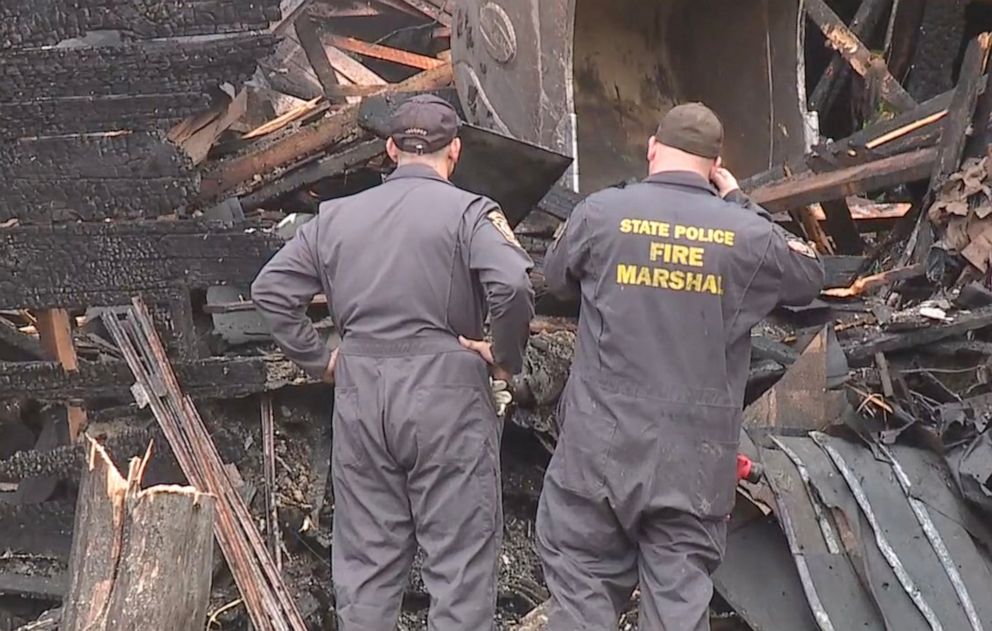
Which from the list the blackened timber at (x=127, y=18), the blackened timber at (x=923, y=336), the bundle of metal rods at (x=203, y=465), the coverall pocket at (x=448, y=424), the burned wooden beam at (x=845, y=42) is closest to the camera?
the coverall pocket at (x=448, y=424)

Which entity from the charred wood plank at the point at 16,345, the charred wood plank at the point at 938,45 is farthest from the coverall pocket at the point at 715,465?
the charred wood plank at the point at 938,45

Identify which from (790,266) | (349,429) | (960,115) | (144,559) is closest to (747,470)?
(790,266)

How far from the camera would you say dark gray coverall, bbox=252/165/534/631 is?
9.47 feet

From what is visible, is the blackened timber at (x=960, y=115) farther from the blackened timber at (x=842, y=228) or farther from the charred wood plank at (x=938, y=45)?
the charred wood plank at (x=938, y=45)

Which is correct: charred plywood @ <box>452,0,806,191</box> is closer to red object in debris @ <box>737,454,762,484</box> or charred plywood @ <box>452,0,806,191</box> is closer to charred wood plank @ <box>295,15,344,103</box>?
charred wood plank @ <box>295,15,344,103</box>

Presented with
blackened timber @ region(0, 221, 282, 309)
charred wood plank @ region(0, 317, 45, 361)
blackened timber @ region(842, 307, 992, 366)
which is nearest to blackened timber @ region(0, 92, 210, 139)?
blackened timber @ region(0, 221, 282, 309)

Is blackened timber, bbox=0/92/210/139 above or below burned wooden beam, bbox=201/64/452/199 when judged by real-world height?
above

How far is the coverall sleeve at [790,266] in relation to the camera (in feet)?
9.25

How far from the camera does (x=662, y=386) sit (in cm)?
280

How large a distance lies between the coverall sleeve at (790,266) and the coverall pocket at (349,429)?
3.64 ft

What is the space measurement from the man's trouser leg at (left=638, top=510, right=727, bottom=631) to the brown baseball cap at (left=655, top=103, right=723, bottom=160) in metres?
0.92

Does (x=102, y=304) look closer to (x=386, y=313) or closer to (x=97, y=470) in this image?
(x=97, y=470)

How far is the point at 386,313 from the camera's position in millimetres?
2932

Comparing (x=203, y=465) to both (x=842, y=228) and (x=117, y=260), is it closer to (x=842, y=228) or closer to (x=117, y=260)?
(x=117, y=260)
